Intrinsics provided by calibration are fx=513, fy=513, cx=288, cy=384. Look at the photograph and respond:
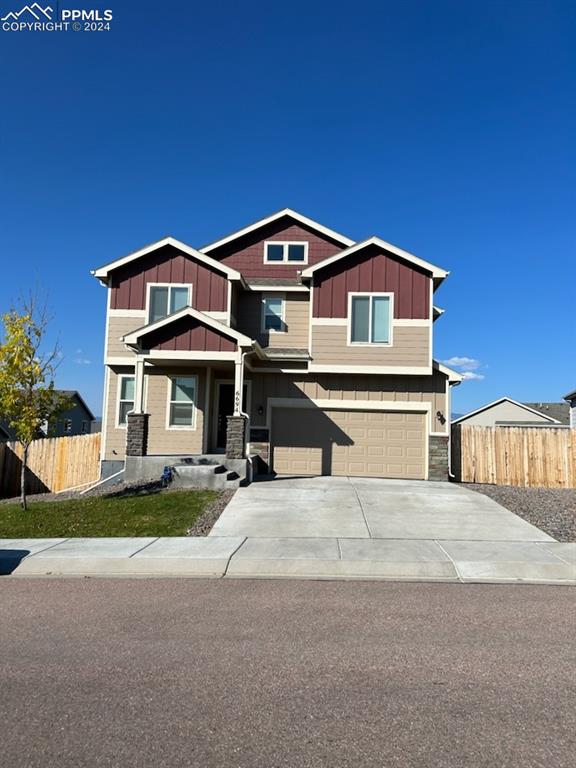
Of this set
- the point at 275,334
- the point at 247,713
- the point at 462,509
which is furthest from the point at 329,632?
the point at 275,334

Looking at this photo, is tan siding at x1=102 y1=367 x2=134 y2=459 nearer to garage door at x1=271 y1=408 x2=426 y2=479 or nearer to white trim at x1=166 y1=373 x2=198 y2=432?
white trim at x1=166 y1=373 x2=198 y2=432

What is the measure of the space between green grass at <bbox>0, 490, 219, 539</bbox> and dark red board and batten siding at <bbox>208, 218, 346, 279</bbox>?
9.61m

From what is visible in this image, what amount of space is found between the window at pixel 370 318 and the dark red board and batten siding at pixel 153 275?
4962mm

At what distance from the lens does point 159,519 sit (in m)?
10.8

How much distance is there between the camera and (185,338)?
15.5 m

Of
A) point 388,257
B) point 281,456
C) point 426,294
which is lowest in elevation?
point 281,456

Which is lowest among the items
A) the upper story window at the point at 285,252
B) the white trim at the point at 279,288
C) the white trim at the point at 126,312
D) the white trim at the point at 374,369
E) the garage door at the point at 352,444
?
the garage door at the point at 352,444

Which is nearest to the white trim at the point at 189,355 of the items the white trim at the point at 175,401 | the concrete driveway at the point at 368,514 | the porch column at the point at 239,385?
→ the porch column at the point at 239,385

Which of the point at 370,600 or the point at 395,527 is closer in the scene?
the point at 370,600

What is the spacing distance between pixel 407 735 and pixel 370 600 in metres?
2.94

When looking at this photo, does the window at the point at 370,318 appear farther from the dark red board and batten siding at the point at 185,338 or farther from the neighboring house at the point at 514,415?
the neighboring house at the point at 514,415

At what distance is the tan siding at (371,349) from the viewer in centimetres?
1725

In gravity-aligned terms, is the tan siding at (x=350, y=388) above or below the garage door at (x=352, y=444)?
above

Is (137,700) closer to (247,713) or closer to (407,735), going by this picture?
(247,713)
